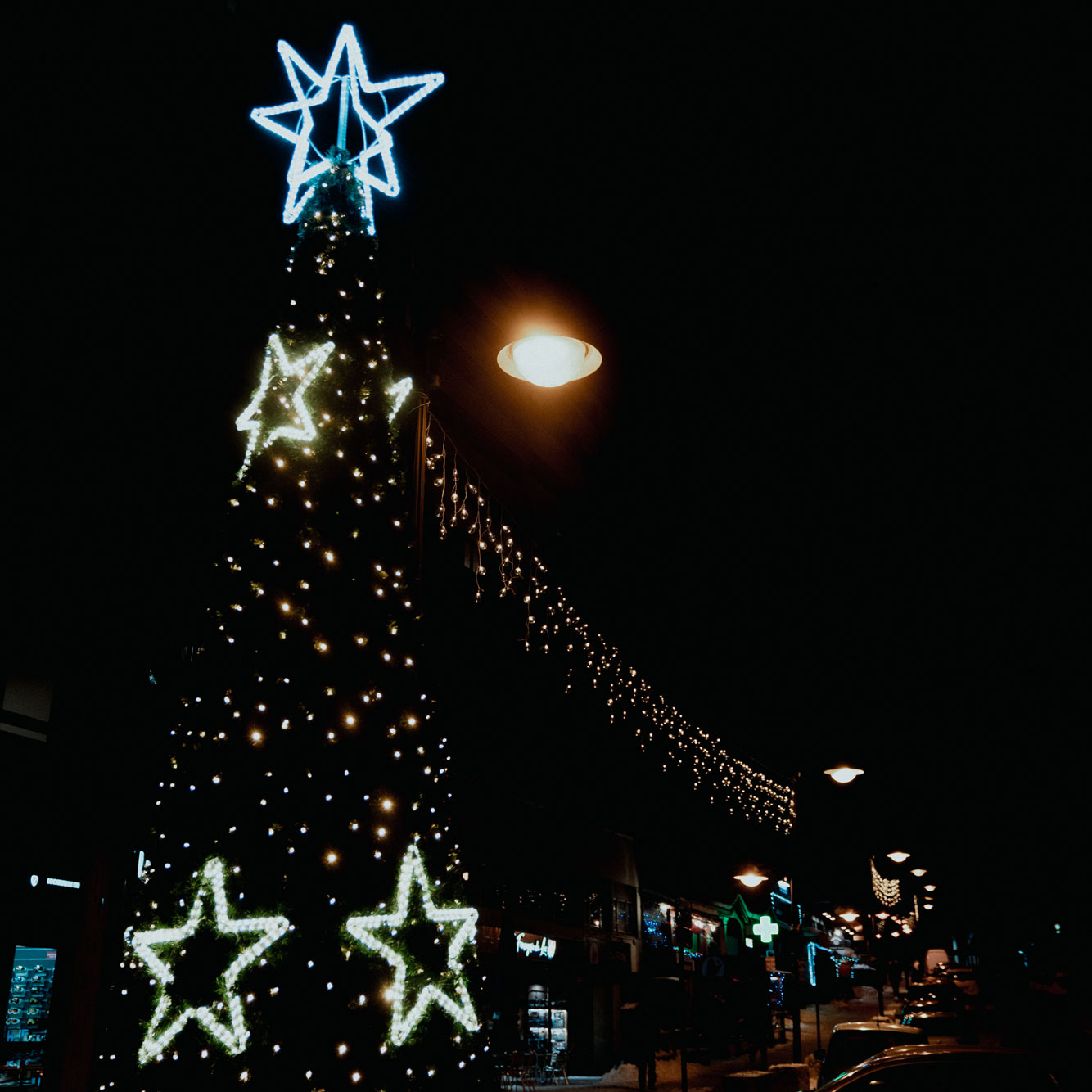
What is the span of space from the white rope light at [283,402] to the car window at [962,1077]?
21.5 ft

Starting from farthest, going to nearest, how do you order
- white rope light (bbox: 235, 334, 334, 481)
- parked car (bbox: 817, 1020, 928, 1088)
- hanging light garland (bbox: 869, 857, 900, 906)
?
hanging light garland (bbox: 869, 857, 900, 906) < parked car (bbox: 817, 1020, 928, 1088) < white rope light (bbox: 235, 334, 334, 481)

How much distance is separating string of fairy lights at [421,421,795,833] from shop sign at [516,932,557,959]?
457cm

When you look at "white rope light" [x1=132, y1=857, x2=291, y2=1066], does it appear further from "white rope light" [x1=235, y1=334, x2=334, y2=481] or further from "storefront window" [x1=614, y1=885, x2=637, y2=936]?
"storefront window" [x1=614, y1=885, x2=637, y2=936]

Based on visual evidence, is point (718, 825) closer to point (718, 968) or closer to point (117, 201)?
point (718, 968)

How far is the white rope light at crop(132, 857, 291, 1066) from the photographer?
5.48 metres

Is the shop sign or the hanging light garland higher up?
the hanging light garland

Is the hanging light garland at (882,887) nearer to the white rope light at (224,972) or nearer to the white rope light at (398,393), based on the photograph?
the white rope light at (398,393)

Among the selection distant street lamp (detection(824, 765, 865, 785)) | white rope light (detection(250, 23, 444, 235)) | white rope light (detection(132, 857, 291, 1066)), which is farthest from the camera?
distant street lamp (detection(824, 765, 865, 785))

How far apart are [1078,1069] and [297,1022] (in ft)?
18.3

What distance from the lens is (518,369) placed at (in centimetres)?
642

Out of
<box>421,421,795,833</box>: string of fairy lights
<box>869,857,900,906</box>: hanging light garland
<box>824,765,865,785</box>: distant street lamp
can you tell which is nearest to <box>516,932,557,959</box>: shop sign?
<box>421,421,795,833</box>: string of fairy lights

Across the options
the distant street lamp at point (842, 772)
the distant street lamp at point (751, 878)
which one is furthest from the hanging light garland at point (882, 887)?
the distant street lamp at point (842, 772)

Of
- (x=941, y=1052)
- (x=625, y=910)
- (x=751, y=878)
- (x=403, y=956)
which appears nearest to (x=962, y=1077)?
(x=941, y=1052)

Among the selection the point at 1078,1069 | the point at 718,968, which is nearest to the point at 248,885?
the point at 1078,1069
